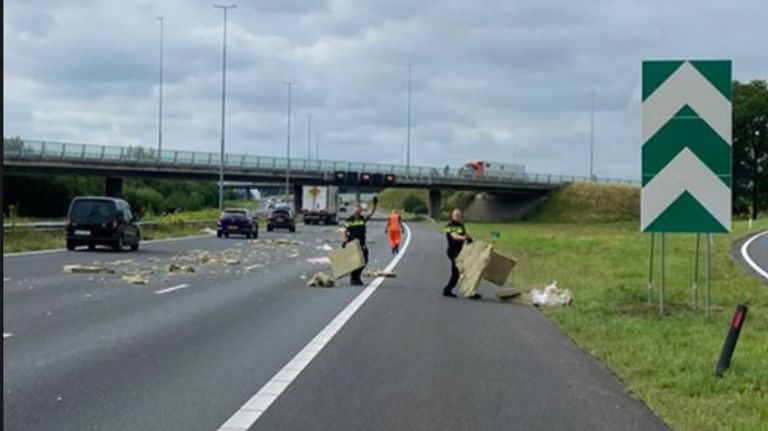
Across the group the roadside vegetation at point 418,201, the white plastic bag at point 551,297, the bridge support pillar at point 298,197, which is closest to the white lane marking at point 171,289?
the white plastic bag at point 551,297

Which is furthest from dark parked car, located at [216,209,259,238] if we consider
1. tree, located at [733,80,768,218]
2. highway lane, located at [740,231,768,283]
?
tree, located at [733,80,768,218]

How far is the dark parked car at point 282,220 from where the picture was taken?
68375 mm

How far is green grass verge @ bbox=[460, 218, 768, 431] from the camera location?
855cm

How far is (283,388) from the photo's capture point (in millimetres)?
9398

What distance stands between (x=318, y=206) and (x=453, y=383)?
81700 millimetres

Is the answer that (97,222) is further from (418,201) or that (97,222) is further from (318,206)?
(418,201)

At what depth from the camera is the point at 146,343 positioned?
1254cm

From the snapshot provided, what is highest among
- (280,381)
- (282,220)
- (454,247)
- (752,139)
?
(752,139)

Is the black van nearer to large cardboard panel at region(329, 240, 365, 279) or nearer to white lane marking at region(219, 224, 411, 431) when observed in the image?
large cardboard panel at region(329, 240, 365, 279)

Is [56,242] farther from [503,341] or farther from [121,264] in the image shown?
[503,341]

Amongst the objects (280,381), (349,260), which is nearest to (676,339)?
(280,381)

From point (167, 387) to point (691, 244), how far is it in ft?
115

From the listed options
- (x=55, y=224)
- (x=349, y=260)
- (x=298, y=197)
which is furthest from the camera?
(x=298, y=197)

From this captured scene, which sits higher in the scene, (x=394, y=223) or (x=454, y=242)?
(x=454, y=242)
